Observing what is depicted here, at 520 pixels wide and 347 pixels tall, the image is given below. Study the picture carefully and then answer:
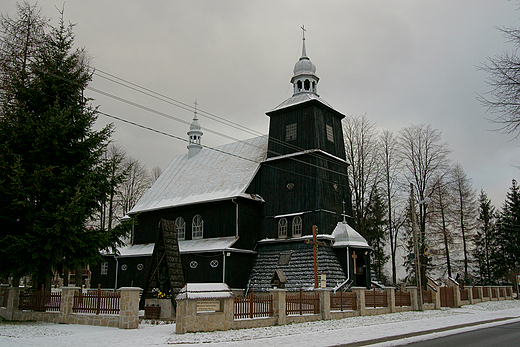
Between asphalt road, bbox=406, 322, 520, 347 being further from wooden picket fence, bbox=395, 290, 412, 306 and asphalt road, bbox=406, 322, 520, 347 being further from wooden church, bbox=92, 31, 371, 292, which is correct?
wooden church, bbox=92, 31, 371, 292

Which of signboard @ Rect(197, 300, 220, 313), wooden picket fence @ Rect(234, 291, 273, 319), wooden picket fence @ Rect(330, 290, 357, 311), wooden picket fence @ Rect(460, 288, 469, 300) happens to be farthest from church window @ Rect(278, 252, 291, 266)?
wooden picket fence @ Rect(460, 288, 469, 300)

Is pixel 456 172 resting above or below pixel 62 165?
above

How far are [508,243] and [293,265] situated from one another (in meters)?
27.9

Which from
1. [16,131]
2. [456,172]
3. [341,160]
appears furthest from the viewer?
[456,172]

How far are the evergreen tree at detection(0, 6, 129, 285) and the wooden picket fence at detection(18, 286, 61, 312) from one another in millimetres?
835

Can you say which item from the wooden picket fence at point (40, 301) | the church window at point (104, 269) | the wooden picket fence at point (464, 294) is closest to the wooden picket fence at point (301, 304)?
the wooden picket fence at point (40, 301)

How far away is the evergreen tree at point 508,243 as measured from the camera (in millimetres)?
40844

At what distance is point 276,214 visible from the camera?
90.6 feet

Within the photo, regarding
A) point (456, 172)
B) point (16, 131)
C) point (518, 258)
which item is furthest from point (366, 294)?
point (518, 258)

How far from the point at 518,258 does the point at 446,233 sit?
1145 centimetres

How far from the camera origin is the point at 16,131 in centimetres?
1702

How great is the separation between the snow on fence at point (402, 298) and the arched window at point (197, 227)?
519 inches

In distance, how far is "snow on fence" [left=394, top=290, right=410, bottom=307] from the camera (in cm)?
2239

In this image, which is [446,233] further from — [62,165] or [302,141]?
[62,165]
